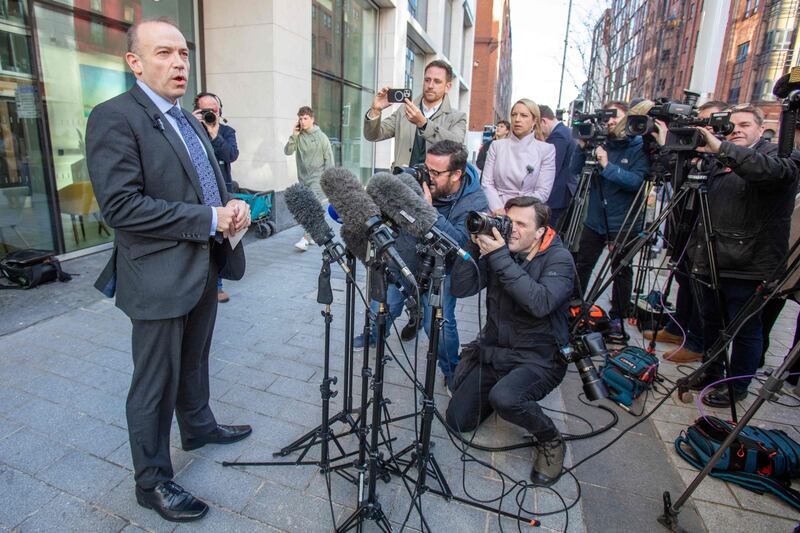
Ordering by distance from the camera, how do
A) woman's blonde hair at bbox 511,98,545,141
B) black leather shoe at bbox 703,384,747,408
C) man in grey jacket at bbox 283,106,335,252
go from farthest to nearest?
man in grey jacket at bbox 283,106,335,252 → woman's blonde hair at bbox 511,98,545,141 → black leather shoe at bbox 703,384,747,408

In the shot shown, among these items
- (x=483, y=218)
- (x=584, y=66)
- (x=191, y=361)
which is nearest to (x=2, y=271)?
(x=191, y=361)

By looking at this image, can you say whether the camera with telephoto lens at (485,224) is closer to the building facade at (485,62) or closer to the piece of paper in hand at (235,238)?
the piece of paper in hand at (235,238)

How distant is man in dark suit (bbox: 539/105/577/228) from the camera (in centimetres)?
507

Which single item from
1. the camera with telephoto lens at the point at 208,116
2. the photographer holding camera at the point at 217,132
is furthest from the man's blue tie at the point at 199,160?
the camera with telephoto lens at the point at 208,116

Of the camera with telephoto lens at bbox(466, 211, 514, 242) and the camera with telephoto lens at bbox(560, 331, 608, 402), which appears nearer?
the camera with telephoto lens at bbox(466, 211, 514, 242)

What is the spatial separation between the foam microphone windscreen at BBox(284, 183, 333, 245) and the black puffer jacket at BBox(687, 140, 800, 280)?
8.19ft

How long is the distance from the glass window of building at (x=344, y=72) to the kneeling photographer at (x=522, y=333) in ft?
→ 25.7

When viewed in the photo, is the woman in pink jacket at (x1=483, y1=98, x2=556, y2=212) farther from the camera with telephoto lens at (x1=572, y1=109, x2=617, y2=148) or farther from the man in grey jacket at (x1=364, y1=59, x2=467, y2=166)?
the man in grey jacket at (x1=364, y1=59, x2=467, y2=166)

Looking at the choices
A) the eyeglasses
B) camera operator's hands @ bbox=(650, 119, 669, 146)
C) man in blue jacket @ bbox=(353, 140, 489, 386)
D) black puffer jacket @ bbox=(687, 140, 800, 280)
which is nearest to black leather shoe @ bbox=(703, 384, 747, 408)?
black puffer jacket @ bbox=(687, 140, 800, 280)

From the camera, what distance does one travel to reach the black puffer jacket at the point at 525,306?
2689mm

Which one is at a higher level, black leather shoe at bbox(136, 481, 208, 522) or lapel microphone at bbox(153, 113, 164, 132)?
lapel microphone at bbox(153, 113, 164, 132)

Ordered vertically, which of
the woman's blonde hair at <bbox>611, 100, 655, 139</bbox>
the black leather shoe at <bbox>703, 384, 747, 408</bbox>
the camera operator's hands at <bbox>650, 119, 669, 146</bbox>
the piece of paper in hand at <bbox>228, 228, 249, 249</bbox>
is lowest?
the black leather shoe at <bbox>703, 384, 747, 408</bbox>

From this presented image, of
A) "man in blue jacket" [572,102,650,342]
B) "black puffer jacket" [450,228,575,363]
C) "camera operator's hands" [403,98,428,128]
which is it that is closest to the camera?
"black puffer jacket" [450,228,575,363]

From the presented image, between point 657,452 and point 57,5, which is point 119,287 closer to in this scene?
point 657,452
